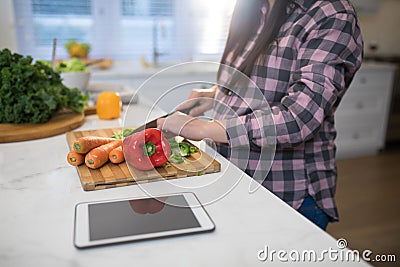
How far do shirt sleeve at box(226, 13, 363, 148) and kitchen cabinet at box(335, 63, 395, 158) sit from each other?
242 centimetres

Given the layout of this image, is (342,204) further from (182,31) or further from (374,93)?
(182,31)

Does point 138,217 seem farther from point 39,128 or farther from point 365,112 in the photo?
point 365,112

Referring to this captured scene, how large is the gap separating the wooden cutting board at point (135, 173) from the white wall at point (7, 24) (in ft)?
6.73

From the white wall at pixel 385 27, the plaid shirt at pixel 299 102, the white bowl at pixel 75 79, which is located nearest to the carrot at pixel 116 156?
the plaid shirt at pixel 299 102

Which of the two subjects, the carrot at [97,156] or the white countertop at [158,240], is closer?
the white countertop at [158,240]

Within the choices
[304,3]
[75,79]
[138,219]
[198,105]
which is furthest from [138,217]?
[75,79]

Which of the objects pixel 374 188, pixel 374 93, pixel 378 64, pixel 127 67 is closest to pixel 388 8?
pixel 378 64

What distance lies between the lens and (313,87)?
918 mm

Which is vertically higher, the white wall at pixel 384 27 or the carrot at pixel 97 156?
the white wall at pixel 384 27

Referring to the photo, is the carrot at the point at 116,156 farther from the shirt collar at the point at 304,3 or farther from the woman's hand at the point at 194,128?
the shirt collar at the point at 304,3

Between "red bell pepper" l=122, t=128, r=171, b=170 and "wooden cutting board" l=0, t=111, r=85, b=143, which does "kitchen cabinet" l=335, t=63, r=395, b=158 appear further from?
"red bell pepper" l=122, t=128, r=171, b=170

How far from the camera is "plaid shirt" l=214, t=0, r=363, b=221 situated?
93cm

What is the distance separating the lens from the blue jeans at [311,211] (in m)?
1.09

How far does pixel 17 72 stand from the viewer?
1291 mm
